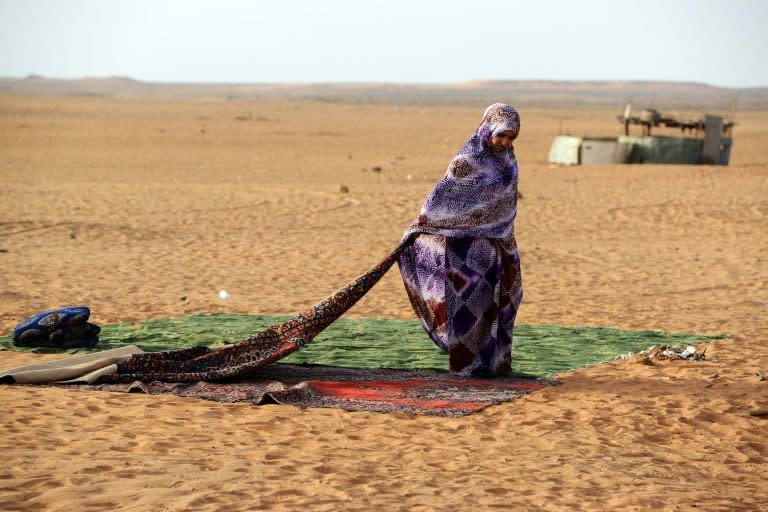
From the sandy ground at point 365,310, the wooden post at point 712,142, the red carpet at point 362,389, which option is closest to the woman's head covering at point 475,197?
the red carpet at point 362,389

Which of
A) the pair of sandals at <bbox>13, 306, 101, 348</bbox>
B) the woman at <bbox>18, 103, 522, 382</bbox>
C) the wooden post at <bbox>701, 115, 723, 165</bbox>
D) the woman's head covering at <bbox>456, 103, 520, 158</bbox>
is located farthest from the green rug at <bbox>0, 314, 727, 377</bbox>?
the wooden post at <bbox>701, 115, 723, 165</bbox>

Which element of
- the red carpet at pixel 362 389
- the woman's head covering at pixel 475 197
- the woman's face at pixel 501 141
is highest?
the woman's face at pixel 501 141

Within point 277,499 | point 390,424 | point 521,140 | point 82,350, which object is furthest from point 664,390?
→ point 521,140

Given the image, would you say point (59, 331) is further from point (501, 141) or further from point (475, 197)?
point (501, 141)

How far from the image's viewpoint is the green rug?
8.57m

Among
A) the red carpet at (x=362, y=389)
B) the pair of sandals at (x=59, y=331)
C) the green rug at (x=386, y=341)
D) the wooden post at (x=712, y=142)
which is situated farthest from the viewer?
the wooden post at (x=712, y=142)

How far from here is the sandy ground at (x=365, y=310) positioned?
18.4ft

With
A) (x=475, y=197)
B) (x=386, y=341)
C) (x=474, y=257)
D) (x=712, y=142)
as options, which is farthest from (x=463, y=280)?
(x=712, y=142)

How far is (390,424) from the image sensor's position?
685 cm

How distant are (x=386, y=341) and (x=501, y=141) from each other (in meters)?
2.21

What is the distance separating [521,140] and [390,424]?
33397mm

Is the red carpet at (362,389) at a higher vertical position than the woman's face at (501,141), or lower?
lower

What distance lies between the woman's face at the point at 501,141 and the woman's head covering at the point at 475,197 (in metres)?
0.04

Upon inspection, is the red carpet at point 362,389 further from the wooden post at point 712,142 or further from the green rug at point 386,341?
the wooden post at point 712,142
